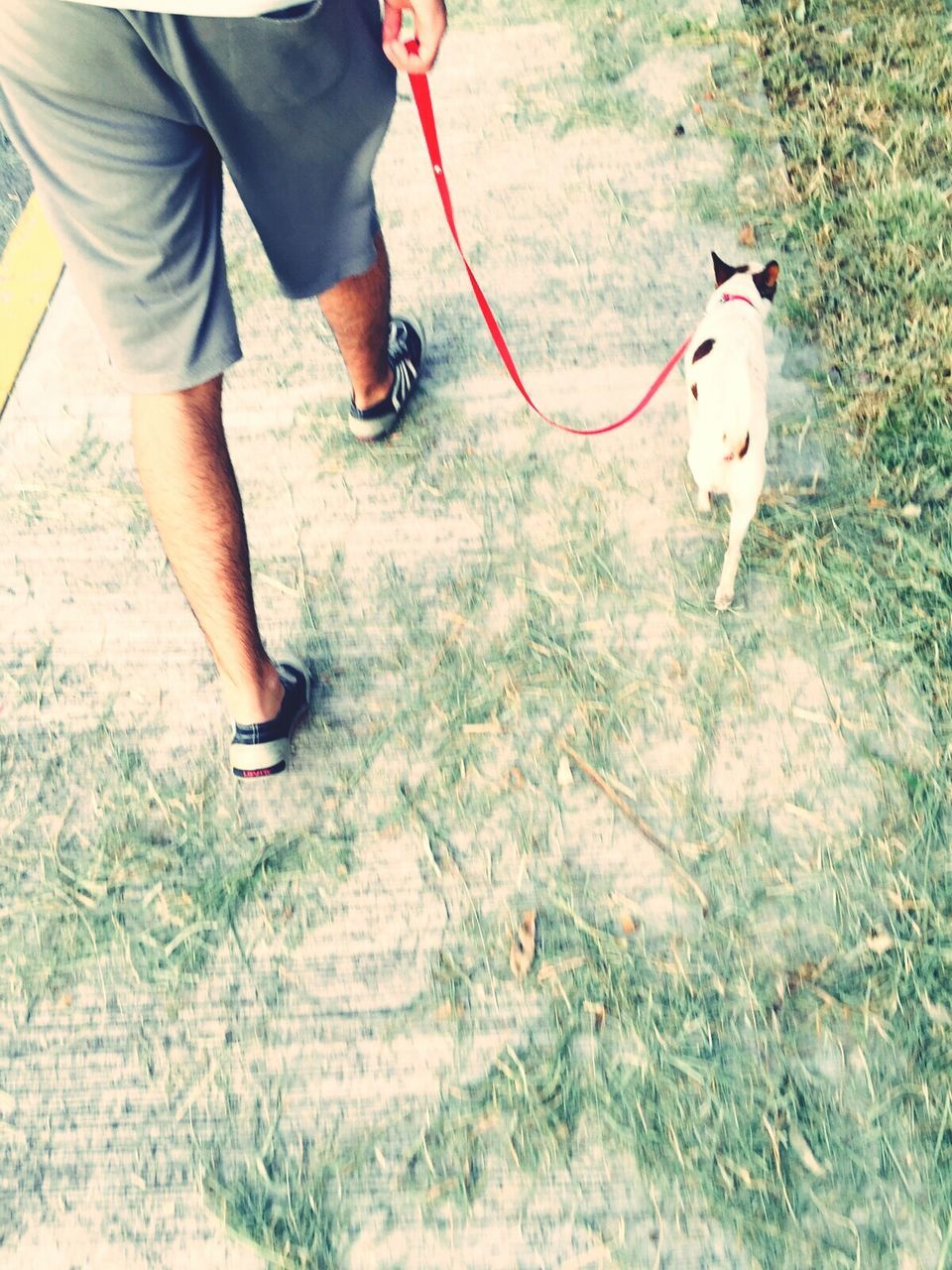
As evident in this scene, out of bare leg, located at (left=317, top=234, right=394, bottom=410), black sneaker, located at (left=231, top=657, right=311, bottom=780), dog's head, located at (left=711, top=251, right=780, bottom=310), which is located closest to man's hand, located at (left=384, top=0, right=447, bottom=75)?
bare leg, located at (left=317, top=234, right=394, bottom=410)

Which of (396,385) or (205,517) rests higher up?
(205,517)

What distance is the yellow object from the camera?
9.46ft

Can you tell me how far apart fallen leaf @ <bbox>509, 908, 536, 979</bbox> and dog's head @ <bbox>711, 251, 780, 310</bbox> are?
1.46 meters

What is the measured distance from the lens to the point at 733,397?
6.13ft

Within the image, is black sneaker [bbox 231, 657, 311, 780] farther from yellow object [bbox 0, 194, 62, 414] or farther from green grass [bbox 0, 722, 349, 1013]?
yellow object [bbox 0, 194, 62, 414]

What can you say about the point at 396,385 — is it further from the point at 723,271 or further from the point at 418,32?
the point at 418,32

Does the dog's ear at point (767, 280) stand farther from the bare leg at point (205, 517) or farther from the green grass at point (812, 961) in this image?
the bare leg at point (205, 517)

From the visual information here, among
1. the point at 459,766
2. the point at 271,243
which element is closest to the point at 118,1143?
the point at 459,766

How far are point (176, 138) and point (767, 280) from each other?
1357 mm

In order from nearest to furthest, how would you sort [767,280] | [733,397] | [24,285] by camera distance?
[733,397], [767,280], [24,285]

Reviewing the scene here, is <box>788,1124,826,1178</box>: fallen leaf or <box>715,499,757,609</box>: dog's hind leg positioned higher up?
<box>715,499,757,609</box>: dog's hind leg

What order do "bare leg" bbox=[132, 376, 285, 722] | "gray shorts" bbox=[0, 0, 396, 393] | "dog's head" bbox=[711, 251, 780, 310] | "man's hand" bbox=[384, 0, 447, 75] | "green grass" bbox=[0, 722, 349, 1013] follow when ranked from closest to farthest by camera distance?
"gray shorts" bbox=[0, 0, 396, 393] < "man's hand" bbox=[384, 0, 447, 75] < "bare leg" bbox=[132, 376, 285, 722] < "green grass" bbox=[0, 722, 349, 1013] < "dog's head" bbox=[711, 251, 780, 310]

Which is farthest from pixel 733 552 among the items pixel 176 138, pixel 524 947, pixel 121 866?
pixel 121 866

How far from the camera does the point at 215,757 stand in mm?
2193
